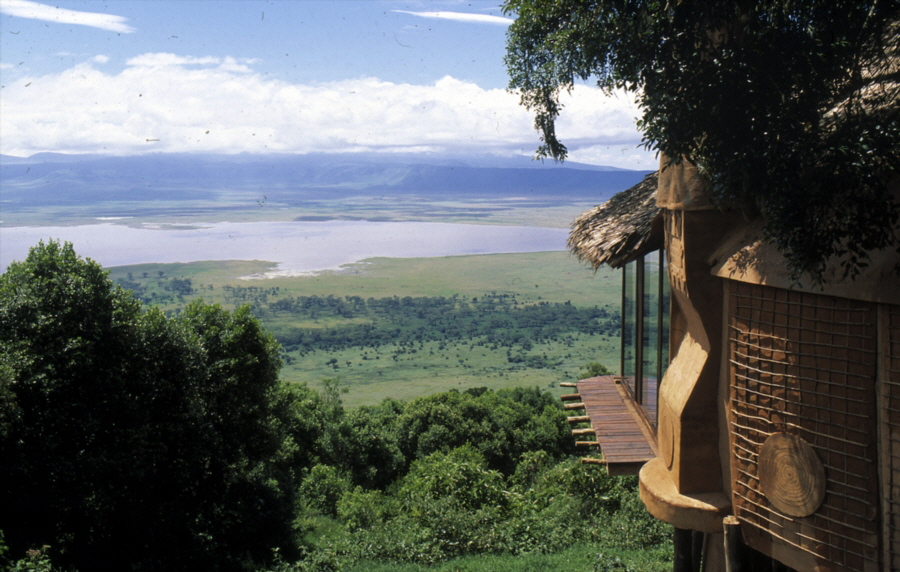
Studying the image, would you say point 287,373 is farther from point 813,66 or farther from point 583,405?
point 813,66

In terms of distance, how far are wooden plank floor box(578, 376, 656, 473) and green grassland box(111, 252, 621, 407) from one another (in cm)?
4607

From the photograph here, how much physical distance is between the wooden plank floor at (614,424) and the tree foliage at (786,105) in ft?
14.7

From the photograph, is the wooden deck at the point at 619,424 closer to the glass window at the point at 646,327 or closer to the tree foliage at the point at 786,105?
the glass window at the point at 646,327

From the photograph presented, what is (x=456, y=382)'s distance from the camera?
86938mm

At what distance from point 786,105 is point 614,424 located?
6040mm

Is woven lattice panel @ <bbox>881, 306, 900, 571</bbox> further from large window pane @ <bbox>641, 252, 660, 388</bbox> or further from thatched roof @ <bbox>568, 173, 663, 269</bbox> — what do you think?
large window pane @ <bbox>641, 252, 660, 388</bbox>

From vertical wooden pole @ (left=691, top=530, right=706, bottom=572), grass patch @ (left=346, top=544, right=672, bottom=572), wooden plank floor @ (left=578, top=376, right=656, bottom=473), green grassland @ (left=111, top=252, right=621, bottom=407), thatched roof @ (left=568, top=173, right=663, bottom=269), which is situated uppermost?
thatched roof @ (left=568, top=173, right=663, bottom=269)

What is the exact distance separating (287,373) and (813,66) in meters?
88.2

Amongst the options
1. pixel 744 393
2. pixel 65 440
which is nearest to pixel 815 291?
pixel 744 393

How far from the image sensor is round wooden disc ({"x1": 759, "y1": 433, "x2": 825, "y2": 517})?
5.18 metres

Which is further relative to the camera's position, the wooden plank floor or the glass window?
the wooden plank floor

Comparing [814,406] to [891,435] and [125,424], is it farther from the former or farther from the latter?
[125,424]

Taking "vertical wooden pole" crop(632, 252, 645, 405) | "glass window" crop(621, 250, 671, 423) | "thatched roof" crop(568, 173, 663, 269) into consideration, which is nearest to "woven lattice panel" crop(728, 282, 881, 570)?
"glass window" crop(621, 250, 671, 423)

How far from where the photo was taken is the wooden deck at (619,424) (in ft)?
28.7
